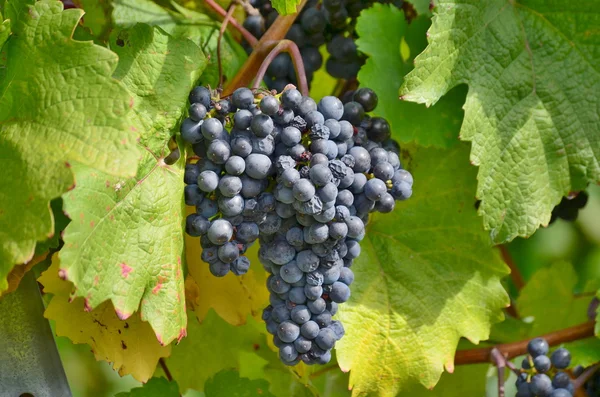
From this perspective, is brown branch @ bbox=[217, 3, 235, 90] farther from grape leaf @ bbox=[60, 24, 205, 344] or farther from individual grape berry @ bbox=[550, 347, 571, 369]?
individual grape berry @ bbox=[550, 347, 571, 369]

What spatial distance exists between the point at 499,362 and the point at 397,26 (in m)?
0.82

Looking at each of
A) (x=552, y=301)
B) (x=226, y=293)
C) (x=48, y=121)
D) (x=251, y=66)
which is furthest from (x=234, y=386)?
(x=552, y=301)

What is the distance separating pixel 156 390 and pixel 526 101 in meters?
1.02

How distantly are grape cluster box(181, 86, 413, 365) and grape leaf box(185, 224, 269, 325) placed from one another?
0.80 feet

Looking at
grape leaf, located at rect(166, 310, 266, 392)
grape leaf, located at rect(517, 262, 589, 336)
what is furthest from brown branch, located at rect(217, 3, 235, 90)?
grape leaf, located at rect(517, 262, 589, 336)

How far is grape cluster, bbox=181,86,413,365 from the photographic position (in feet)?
3.75

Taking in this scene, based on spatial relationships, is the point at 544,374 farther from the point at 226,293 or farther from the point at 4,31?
the point at 4,31

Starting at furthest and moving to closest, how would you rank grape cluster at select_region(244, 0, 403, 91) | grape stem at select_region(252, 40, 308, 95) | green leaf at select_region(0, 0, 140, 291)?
grape cluster at select_region(244, 0, 403, 91) < grape stem at select_region(252, 40, 308, 95) < green leaf at select_region(0, 0, 140, 291)

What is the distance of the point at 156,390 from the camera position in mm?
1630

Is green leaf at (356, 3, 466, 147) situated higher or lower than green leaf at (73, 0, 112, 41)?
higher

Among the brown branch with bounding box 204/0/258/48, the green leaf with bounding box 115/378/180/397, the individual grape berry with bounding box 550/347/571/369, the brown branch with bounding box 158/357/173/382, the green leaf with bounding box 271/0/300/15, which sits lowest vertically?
the brown branch with bounding box 158/357/173/382

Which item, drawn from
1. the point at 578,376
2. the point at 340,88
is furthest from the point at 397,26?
the point at 578,376

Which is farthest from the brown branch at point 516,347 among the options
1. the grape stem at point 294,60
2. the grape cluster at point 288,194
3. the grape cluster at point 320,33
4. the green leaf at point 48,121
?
the green leaf at point 48,121

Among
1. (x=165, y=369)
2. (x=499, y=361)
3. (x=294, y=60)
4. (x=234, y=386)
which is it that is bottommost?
(x=165, y=369)
